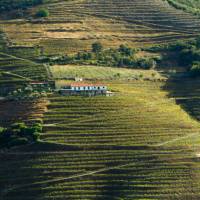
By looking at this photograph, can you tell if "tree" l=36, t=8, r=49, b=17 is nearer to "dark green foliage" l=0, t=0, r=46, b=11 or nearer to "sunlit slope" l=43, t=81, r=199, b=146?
"dark green foliage" l=0, t=0, r=46, b=11

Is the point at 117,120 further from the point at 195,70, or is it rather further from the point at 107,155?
the point at 195,70

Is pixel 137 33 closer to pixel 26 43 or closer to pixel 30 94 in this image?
pixel 26 43

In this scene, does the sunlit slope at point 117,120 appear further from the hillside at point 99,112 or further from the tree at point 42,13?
the tree at point 42,13

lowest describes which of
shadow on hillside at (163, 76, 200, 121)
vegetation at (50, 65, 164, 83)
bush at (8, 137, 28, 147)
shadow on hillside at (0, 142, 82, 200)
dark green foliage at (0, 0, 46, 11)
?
shadow on hillside at (0, 142, 82, 200)

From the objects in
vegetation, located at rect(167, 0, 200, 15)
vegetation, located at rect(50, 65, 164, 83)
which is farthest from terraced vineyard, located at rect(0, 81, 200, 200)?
vegetation, located at rect(167, 0, 200, 15)

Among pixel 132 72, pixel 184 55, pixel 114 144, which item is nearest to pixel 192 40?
pixel 184 55

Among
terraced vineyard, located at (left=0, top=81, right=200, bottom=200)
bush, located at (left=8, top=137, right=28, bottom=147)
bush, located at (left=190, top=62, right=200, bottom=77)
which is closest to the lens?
terraced vineyard, located at (left=0, top=81, right=200, bottom=200)
